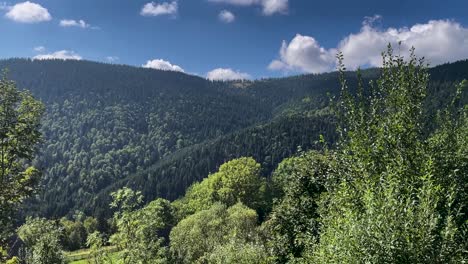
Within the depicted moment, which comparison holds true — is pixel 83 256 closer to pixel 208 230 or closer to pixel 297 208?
pixel 208 230

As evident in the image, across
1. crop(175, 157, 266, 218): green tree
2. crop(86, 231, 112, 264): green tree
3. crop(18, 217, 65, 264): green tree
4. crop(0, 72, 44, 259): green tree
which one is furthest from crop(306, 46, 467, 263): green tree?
crop(175, 157, 266, 218): green tree

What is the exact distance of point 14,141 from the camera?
70.0ft

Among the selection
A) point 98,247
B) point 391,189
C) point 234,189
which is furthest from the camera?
point 234,189

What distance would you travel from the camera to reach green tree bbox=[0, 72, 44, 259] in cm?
2081

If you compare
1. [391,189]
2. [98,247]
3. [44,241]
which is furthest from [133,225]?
[44,241]

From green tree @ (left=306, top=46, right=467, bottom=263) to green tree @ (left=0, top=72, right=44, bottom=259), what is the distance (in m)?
14.9

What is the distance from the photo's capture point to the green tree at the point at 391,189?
35.5ft

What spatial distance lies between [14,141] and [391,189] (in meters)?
17.9

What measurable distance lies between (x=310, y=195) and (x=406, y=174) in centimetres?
1875

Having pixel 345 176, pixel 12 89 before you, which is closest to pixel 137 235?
pixel 12 89

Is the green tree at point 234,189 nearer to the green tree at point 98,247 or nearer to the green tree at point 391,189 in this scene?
the green tree at point 98,247

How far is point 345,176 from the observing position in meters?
16.0

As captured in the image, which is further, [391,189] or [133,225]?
[133,225]

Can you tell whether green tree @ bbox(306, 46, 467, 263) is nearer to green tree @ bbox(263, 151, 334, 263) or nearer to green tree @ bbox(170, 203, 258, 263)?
green tree @ bbox(263, 151, 334, 263)
